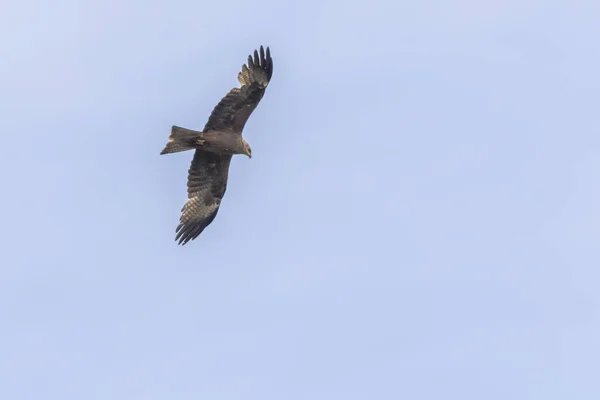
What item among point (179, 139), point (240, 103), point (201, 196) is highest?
point (240, 103)

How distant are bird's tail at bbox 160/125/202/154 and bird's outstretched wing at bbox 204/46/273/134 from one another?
48cm

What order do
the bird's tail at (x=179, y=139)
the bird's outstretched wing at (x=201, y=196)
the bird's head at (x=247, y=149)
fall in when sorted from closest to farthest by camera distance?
the bird's tail at (x=179, y=139), the bird's head at (x=247, y=149), the bird's outstretched wing at (x=201, y=196)

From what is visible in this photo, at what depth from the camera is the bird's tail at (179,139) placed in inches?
771

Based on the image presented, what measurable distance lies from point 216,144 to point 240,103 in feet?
2.68

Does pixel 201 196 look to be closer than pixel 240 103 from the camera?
No

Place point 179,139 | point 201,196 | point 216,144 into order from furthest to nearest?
point 201,196
point 216,144
point 179,139

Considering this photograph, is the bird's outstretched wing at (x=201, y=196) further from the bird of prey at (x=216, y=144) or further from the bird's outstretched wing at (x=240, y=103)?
the bird's outstretched wing at (x=240, y=103)

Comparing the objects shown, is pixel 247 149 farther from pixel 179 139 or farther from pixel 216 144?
pixel 179 139

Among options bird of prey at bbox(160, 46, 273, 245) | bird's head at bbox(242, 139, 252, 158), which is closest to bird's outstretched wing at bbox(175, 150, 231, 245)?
bird of prey at bbox(160, 46, 273, 245)

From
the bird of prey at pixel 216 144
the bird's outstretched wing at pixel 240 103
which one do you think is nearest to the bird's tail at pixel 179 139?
the bird of prey at pixel 216 144

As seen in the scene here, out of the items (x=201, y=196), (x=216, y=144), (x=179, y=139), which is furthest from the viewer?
(x=201, y=196)

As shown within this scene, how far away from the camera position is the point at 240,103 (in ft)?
66.9

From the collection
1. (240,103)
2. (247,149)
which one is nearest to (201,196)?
(247,149)

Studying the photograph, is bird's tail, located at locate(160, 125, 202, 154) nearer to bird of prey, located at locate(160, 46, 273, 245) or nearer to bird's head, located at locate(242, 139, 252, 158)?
bird of prey, located at locate(160, 46, 273, 245)
